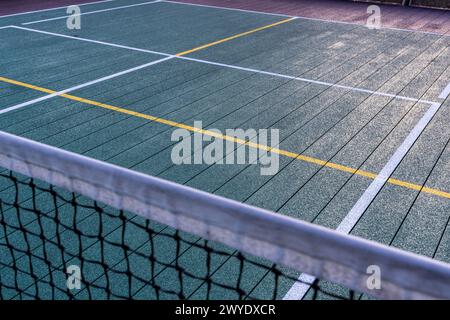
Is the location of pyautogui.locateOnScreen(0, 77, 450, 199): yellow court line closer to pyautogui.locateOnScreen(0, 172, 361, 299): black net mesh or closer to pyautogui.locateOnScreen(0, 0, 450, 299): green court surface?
pyautogui.locateOnScreen(0, 0, 450, 299): green court surface

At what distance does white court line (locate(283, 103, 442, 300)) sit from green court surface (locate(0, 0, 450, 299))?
4 cm

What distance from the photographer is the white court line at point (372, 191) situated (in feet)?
14.1

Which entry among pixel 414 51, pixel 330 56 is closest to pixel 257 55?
pixel 330 56

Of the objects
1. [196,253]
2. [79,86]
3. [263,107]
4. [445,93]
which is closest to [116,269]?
[196,253]

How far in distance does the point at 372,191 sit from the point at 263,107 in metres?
3.19

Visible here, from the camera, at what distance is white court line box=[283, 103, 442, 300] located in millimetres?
4301

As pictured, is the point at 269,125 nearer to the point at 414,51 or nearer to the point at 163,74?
the point at 163,74

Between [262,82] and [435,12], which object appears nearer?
[262,82]

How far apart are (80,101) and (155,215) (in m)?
6.88

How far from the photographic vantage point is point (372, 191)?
586 cm

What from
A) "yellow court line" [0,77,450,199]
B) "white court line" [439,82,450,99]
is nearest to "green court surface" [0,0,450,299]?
"yellow court line" [0,77,450,199]

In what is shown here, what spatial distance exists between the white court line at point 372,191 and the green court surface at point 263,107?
0.04 metres

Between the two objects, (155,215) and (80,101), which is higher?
(155,215)
